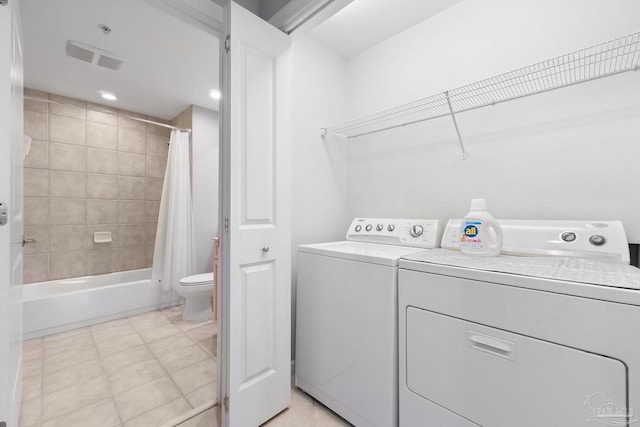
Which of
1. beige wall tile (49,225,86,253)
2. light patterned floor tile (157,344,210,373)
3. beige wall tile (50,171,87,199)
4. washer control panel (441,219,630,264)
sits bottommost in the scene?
light patterned floor tile (157,344,210,373)

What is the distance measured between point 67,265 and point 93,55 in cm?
244

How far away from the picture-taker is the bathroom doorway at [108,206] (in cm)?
171

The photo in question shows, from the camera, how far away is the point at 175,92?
2998 mm

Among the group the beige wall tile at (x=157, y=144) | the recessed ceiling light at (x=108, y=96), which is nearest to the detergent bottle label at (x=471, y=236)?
the recessed ceiling light at (x=108, y=96)

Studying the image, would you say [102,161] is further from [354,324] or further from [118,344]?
[354,324]

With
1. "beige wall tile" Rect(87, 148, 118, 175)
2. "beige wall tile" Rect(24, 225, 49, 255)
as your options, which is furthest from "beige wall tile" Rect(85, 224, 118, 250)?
"beige wall tile" Rect(87, 148, 118, 175)

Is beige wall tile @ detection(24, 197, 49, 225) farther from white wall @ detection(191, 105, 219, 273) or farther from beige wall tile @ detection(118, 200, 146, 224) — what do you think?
white wall @ detection(191, 105, 219, 273)

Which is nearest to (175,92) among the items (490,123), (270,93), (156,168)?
(156,168)

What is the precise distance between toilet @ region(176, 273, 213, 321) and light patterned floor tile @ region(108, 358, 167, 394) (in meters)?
0.78

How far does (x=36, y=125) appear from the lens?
2.92 metres

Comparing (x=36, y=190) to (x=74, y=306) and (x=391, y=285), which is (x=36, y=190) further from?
(x=391, y=285)

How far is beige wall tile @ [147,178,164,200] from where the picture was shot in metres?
3.77

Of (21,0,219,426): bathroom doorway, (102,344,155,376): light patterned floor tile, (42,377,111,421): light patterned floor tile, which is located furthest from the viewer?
(102,344,155,376): light patterned floor tile

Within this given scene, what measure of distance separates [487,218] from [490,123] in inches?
25.7
